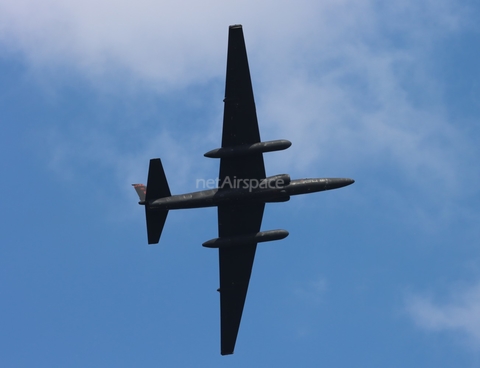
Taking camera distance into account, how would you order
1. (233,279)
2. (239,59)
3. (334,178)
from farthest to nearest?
(233,279)
(334,178)
(239,59)

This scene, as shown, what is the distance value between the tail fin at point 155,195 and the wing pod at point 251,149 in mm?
3960

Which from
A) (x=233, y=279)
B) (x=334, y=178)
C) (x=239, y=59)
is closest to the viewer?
(x=239, y=59)

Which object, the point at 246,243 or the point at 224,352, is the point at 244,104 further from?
the point at 224,352

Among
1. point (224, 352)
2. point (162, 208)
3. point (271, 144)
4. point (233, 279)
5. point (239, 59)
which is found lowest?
point (224, 352)

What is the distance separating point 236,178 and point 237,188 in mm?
A: 844

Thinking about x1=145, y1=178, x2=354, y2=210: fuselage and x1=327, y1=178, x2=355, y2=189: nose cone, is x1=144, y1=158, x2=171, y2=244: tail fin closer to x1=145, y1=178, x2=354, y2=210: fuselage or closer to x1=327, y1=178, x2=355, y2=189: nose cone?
x1=145, y1=178, x2=354, y2=210: fuselage

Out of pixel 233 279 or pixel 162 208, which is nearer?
pixel 162 208

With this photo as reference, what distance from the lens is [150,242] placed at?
6275 cm

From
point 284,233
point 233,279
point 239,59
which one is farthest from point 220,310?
point 239,59

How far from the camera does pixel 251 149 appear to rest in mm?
61219

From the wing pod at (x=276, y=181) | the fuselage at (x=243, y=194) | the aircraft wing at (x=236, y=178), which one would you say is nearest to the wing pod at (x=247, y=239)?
the aircraft wing at (x=236, y=178)

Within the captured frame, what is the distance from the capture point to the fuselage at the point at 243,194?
204ft

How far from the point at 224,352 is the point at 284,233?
39.8 feet

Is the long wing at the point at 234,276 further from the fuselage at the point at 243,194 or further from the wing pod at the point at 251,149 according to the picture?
the wing pod at the point at 251,149
